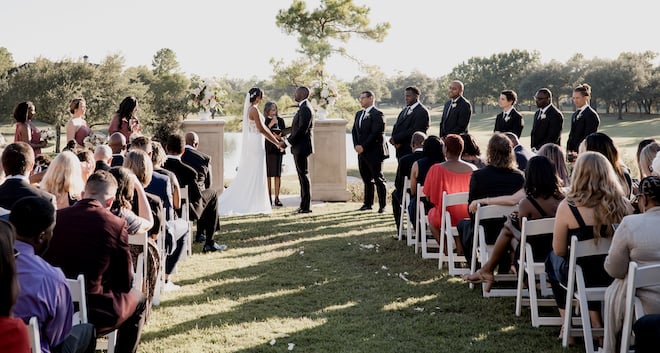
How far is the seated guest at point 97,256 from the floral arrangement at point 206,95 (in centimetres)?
874

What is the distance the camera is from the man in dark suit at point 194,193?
7.57m

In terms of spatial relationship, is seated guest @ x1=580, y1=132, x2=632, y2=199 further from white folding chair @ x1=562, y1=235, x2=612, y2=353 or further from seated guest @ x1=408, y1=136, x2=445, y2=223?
seated guest @ x1=408, y1=136, x2=445, y2=223

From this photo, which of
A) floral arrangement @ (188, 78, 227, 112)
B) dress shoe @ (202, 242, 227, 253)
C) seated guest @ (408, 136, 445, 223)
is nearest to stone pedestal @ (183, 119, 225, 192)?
floral arrangement @ (188, 78, 227, 112)

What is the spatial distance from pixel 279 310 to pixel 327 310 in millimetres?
406

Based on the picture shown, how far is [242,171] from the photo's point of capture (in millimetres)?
11211

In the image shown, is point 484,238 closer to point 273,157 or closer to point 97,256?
point 97,256

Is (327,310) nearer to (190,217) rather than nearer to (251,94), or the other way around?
(190,217)

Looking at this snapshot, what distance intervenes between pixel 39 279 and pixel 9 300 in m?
0.50

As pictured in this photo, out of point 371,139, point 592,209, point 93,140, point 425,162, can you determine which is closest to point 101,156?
point 93,140

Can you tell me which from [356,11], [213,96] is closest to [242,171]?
[213,96]

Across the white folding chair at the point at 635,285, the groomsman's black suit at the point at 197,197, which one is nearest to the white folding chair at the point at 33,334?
the white folding chair at the point at 635,285

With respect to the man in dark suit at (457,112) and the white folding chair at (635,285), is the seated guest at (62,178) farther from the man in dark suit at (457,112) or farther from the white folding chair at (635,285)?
the man in dark suit at (457,112)

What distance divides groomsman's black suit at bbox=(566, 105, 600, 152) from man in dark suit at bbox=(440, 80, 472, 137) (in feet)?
5.22

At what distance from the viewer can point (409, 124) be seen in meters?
10.5
